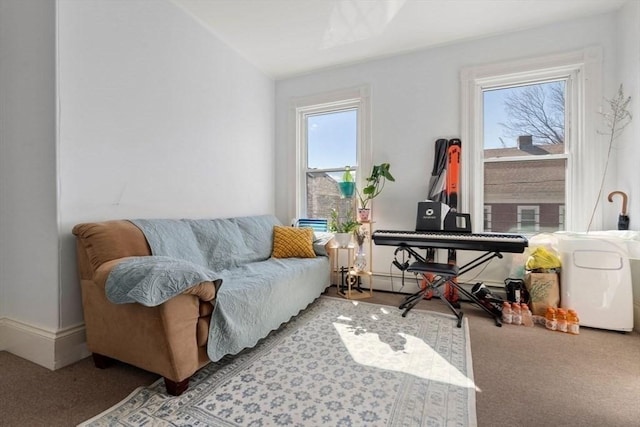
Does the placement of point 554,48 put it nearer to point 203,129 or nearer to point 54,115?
point 203,129

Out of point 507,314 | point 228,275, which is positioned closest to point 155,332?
point 228,275

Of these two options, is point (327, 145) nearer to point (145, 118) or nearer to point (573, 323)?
point (145, 118)

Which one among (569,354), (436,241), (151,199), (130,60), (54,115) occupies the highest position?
(130,60)

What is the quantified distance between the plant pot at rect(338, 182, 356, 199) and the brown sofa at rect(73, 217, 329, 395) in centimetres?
216

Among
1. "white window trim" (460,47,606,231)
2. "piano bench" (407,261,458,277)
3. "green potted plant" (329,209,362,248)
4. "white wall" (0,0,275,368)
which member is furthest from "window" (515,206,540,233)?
"white wall" (0,0,275,368)

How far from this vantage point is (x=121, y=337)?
1.55 m

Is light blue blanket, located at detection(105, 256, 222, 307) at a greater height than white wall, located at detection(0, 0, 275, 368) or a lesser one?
lesser

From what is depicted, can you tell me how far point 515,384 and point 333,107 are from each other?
131 inches

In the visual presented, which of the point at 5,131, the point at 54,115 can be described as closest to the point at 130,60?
the point at 54,115

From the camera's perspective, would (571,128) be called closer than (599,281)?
No

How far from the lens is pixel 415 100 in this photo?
323 cm

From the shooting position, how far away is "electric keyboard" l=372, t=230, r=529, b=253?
2.34 metres

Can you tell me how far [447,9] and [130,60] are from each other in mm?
2731

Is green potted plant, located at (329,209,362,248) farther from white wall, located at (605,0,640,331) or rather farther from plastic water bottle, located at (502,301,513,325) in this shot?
white wall, located at (605,0,640,331)
